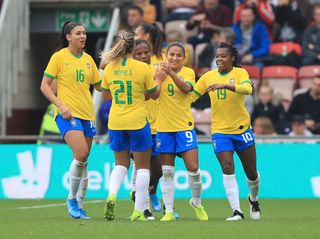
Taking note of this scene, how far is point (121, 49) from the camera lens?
40.5 ft

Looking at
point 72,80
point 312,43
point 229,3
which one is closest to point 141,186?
point 72,80

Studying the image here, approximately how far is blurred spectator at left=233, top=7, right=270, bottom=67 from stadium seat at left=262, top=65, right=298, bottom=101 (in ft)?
1.56

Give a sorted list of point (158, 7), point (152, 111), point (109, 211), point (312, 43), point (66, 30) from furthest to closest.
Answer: point (158, 7), point (312, 43), point (152, 111), point (66, 30), point (109, 211)

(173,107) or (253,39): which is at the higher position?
(253,39)

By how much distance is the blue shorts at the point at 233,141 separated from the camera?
43.0 feet

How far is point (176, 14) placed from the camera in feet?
75.3

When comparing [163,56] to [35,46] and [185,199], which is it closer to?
[185,199]

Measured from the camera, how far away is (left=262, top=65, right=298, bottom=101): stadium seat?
70.0 feet

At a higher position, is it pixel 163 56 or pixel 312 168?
pixel 163 56

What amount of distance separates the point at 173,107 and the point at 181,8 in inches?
401

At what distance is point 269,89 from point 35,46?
750 centimetres

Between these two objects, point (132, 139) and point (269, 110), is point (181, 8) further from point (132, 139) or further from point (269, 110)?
point (132, 139)

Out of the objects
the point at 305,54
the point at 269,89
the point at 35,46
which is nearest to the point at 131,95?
the point at 269,89

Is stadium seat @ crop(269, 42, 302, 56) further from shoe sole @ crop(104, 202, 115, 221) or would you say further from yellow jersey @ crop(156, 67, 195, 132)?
shoe sole @ crop(104, 202, 115, 221)
